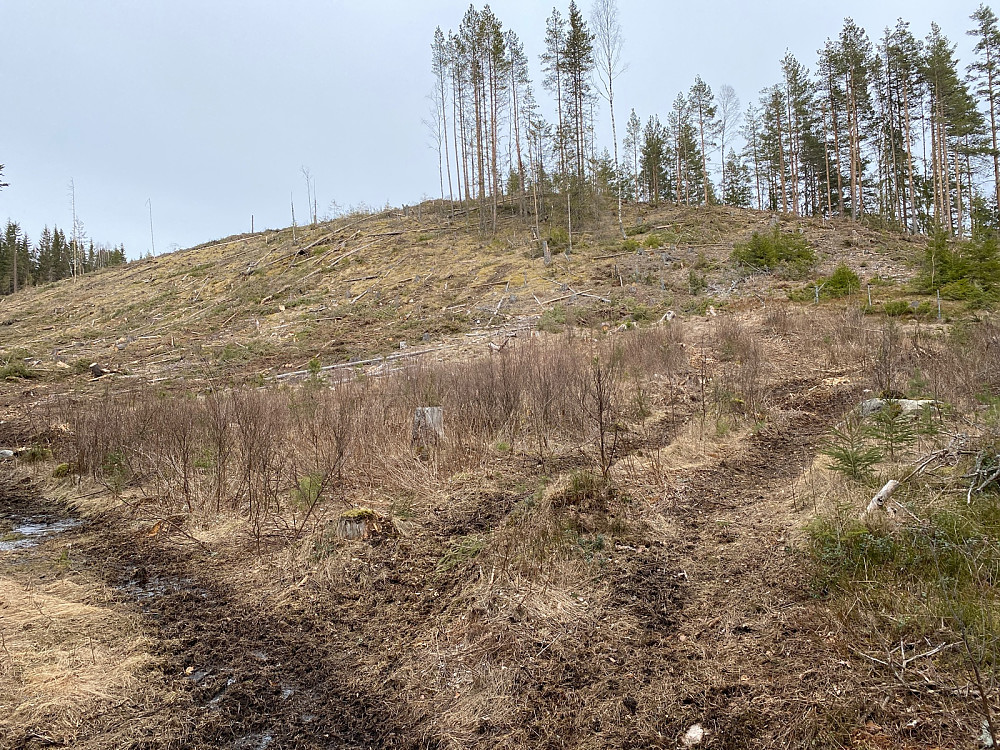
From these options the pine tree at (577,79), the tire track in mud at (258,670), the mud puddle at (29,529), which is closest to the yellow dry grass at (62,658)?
the tire track in mud at (258,670)

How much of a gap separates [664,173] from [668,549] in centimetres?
4566

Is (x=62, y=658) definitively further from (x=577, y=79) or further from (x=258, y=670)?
(x=577, y=79)

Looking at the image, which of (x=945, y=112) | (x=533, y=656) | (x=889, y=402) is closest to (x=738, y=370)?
(x=889, y=402)

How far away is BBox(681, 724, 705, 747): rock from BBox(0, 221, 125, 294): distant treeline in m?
63.8

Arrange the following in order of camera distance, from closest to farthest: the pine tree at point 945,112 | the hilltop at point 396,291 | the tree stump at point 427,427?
the tree stump at point 427,427, the hilltop at point 396,291, the pine tree at point 945,112

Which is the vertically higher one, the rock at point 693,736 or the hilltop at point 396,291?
→ the hilltop at point 396,291

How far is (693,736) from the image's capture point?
7.98ft

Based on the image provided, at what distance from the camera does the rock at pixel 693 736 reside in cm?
240

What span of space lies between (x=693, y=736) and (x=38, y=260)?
3286 inches

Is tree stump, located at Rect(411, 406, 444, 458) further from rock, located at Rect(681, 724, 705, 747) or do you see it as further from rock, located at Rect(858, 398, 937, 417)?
rock, located at Rect(858, 398, 937, 417)

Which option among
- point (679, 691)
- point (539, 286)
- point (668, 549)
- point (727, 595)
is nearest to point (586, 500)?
point (668, 549)

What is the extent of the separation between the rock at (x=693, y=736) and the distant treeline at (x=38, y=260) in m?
63.8

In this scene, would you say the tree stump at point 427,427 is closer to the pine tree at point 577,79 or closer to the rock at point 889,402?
the rock at point 889,402

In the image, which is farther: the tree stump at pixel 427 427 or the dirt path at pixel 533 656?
the tree stump at pixel 427 427
